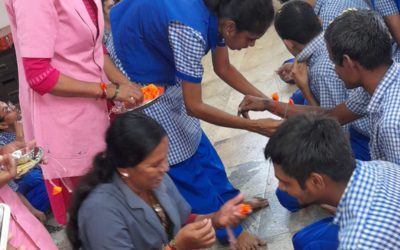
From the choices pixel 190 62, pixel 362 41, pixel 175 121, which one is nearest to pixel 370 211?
pixel 362 41

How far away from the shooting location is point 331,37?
2098mm

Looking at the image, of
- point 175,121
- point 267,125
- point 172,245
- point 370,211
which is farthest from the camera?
point 175,121

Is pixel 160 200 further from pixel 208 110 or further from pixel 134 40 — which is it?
pixel 134 40

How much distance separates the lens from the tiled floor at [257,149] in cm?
280

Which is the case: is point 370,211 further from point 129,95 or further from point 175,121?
point 175,121

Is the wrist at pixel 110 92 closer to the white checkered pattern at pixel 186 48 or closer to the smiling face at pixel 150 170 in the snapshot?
the white checkered pattern at pixel 186 48

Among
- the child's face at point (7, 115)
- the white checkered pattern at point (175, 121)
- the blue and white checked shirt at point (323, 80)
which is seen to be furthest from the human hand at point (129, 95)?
the child's face at point (7, 115)

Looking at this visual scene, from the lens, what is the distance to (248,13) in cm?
204

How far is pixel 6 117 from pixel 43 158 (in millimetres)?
1333

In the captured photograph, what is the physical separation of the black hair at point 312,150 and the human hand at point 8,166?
3.12 feet

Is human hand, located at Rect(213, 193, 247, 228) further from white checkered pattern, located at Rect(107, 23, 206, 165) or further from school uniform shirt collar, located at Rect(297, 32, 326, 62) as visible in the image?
school uniform shirt collar, located at Rect(297, 32, 326, 62)

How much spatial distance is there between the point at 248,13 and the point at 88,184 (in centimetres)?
87

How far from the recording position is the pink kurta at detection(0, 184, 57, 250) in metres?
2.08

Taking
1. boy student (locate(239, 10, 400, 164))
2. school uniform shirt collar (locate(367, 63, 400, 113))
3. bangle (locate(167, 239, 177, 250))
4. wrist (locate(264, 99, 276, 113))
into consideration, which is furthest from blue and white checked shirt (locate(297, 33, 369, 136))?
bangle (locate(167, 239, 177, 250))
